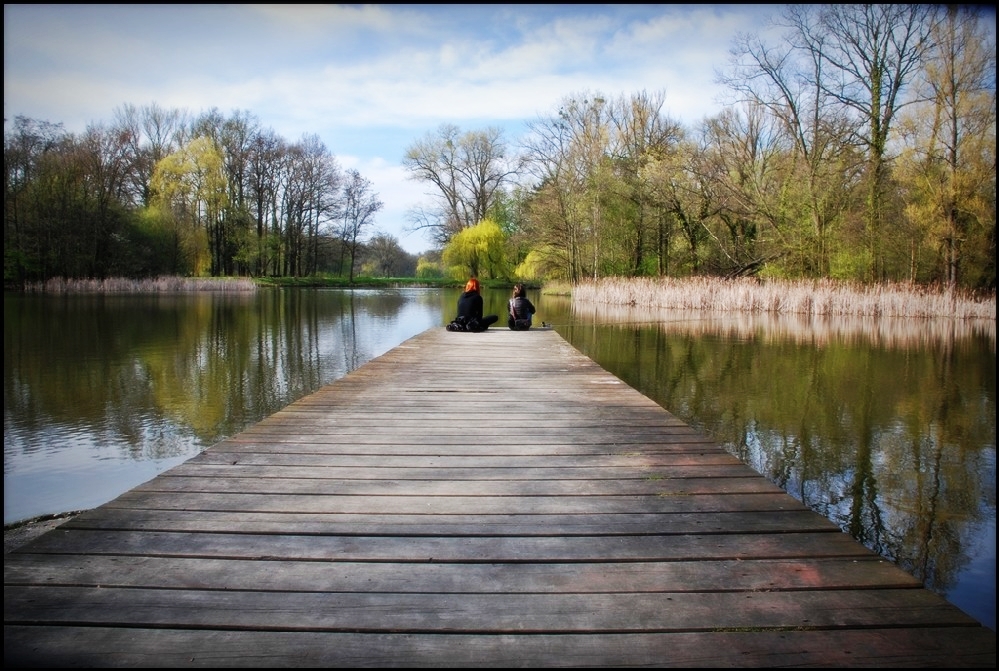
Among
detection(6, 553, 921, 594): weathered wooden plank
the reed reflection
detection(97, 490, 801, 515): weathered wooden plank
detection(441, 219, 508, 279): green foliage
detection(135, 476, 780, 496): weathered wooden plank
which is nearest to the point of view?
detection(6, 553, 921, 594): weathered wooden plank

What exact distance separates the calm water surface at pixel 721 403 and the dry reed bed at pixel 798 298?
1.92 metres

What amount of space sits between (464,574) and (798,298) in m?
17.1

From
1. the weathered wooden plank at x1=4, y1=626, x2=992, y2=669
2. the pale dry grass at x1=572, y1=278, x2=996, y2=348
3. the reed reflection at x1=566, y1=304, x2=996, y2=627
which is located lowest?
the reed reflection at x1=566, y1=304, x2=996, y2=627

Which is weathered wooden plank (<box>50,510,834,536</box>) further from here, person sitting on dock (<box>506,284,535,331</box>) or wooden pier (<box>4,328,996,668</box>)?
person sitting on dock (<box>506,284,535,331</box>)

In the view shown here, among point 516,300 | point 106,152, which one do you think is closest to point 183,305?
point 106,152

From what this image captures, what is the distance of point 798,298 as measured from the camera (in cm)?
1672

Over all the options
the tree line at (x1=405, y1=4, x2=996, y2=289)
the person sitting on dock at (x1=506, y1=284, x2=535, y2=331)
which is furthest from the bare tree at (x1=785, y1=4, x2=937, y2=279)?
the person sitting on dock at (x1=506, y1=284, x2=535, y2=331)

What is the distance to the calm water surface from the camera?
3.67 meters

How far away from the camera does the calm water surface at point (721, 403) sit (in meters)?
3.67

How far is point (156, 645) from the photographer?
151 centimetres

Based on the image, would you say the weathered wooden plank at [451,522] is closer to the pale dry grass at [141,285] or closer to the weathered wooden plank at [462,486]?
the weathered wooden plank at [462,486]

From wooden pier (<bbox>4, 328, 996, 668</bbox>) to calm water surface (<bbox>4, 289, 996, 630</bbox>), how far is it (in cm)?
135

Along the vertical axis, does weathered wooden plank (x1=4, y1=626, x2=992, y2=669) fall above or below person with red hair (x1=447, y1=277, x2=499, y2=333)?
below

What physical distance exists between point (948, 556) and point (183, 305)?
21.4 meters
